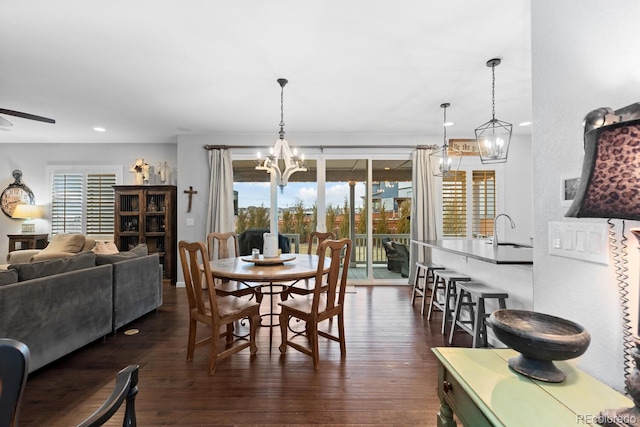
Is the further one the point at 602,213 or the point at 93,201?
the point at 93,201

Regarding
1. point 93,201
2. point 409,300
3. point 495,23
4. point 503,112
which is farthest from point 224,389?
point 93,201

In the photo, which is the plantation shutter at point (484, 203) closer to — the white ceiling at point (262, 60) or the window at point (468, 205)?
the window at point (468, 205)

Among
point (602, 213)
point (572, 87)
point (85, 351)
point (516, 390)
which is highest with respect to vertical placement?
point (572, 87)

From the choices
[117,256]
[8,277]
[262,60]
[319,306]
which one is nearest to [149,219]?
[117,256]

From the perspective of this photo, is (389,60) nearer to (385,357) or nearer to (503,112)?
(503,112)

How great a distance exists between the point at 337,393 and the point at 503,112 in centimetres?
417

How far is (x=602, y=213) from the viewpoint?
2.15 ft

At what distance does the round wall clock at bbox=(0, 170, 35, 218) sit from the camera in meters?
5.40

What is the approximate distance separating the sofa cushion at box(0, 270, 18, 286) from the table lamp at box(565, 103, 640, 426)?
3206mm

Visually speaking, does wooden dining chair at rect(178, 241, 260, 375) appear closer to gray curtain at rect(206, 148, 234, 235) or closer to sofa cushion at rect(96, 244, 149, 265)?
sofa cushion at rect(96, 244, 149, 265)

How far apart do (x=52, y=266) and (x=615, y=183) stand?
11.3 ft

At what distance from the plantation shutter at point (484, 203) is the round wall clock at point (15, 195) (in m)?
8.37

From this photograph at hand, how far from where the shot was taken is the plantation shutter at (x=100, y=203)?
18.0 feet

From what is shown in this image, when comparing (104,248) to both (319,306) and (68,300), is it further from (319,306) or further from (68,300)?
(319,306)
